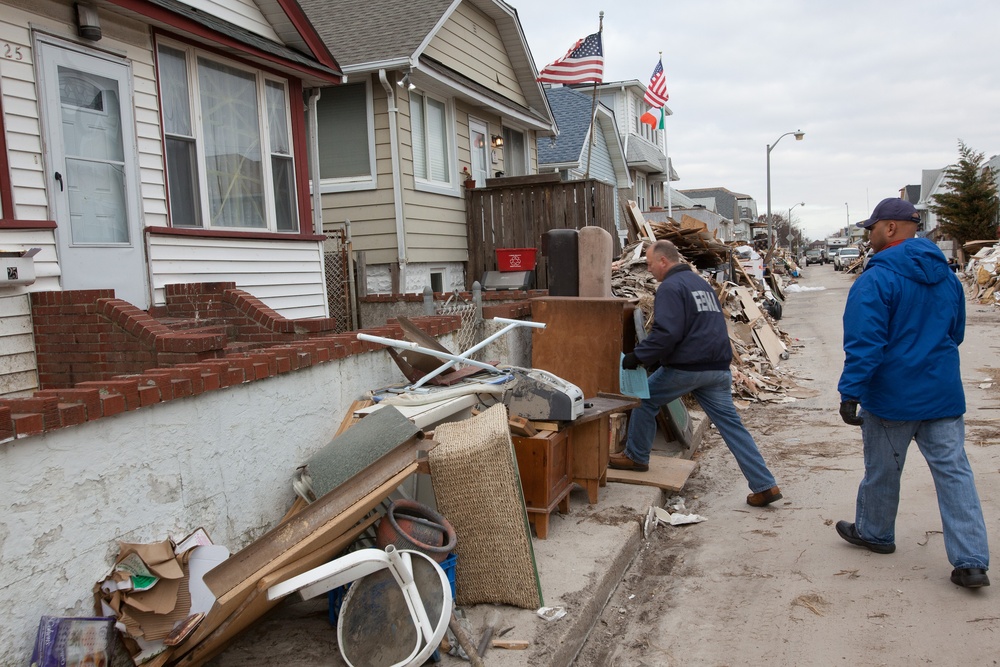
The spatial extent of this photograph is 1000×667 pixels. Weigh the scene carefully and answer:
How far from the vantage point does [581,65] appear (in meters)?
13.7

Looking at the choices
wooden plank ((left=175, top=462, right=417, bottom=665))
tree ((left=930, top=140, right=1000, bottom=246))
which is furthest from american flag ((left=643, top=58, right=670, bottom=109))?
tree ((left=930, top=140, right=1000, bottom=246))

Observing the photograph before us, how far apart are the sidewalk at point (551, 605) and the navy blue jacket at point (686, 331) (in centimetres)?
115

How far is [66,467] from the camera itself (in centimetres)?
304

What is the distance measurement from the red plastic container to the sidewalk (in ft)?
24.7

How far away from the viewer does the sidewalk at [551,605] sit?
138 inches

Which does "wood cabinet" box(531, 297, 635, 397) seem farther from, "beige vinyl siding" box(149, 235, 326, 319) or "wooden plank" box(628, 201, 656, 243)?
"wooden plank" box(628, 201, 656, 243)

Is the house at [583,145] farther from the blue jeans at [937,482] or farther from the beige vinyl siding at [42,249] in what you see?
the blue jeans at [937,482]

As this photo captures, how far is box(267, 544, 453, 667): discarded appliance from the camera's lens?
3.24m

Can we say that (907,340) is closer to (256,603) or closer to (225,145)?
(256,603)

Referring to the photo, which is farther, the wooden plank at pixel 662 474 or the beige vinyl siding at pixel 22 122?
the wooden plank at pixel 662 474

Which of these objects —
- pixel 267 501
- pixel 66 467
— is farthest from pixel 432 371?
pixel 66 467

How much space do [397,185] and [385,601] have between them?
9.17 metres

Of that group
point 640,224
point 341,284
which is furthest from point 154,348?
point 640,224

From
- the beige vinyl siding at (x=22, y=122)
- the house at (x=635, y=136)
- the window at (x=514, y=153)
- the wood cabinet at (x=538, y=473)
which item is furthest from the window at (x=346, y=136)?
the house at (x=635, y=136)
